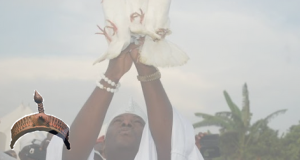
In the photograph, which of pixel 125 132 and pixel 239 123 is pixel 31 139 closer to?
pixel 125 132

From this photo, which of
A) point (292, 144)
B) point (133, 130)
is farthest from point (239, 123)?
point (133, 130)

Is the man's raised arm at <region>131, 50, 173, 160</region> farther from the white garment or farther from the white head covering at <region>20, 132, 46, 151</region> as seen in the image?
the white head covering at <region>20, 132, 46, 151</region>

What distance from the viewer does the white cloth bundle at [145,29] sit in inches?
94.5

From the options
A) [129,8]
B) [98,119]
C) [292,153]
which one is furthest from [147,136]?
[292,153]

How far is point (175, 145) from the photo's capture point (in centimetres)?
281

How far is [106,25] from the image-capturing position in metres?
2.43

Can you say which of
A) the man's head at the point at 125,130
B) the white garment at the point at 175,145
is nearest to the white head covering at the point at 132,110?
the man's head at the point at 125,130

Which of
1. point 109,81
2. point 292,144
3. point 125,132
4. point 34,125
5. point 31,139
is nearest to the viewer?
point 34,125

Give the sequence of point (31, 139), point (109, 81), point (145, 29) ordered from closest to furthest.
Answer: point (145, 29)
point (109, 81)
point (31, 139)

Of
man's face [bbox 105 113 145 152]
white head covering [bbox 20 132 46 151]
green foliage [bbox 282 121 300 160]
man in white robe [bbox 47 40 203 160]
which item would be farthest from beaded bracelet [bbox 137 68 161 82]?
green foliage [bbox 282 121 300 160]

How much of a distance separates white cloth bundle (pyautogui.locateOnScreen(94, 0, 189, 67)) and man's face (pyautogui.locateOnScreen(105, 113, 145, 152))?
770 millimetres

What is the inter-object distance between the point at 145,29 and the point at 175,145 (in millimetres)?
726

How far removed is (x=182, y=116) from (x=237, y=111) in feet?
69.6

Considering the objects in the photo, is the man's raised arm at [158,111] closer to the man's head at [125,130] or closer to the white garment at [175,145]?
the white garment at [175,145]
